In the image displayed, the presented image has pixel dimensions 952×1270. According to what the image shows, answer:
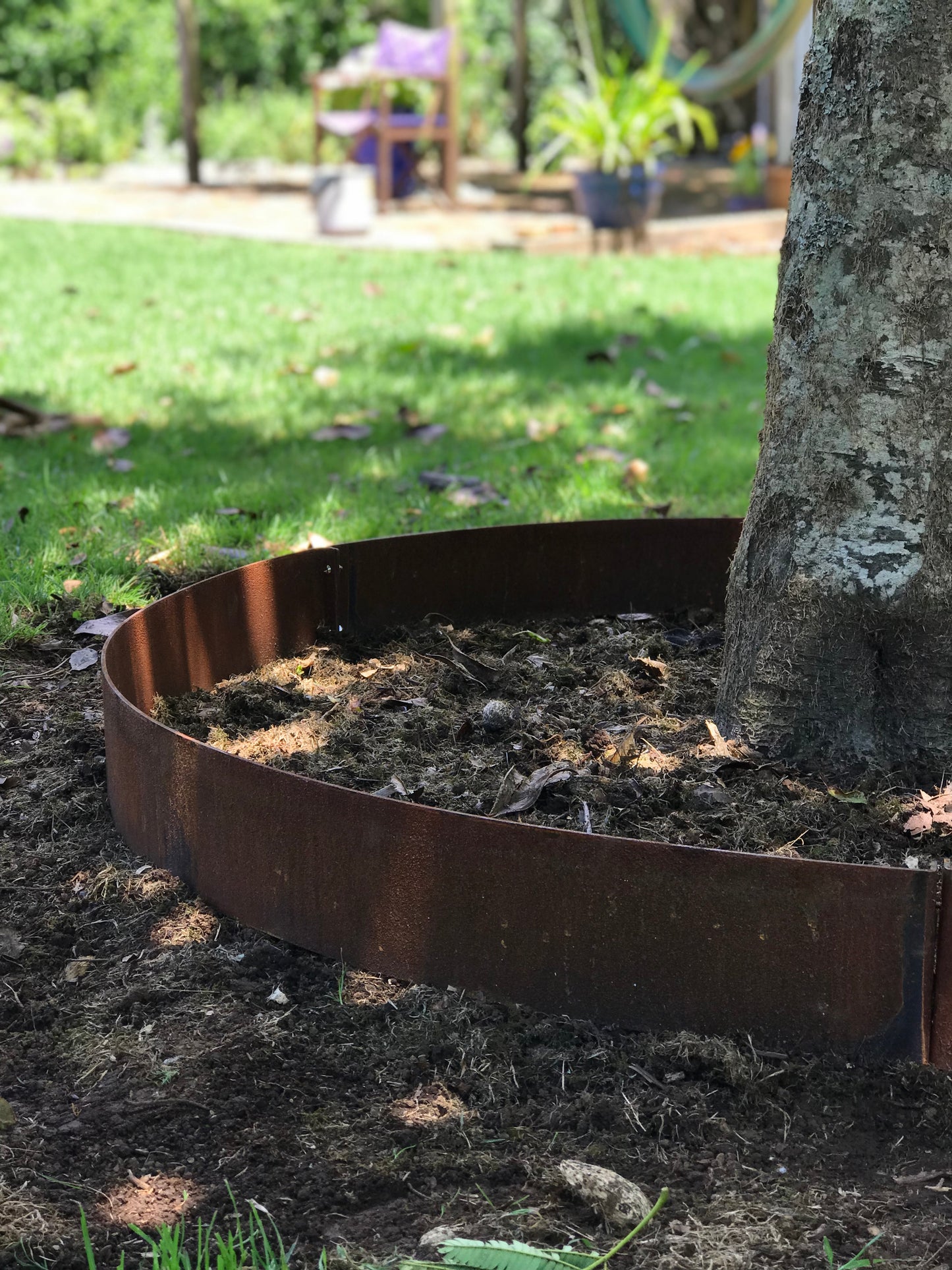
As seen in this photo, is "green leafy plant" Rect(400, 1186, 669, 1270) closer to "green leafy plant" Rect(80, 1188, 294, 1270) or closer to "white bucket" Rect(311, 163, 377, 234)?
"green leafy plant" Rect(80, 1188, 294, 1270)

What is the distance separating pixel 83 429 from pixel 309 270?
4201 mm

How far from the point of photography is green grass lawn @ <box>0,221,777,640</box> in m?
3.76

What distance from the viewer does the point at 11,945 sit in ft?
6.70

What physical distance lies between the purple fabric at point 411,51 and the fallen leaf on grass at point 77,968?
1148cm

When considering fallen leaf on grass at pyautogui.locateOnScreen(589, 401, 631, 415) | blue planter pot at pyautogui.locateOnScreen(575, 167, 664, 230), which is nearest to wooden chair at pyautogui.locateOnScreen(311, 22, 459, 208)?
blue planter pot at pyautogui.locateOnScreen(575, 167, 664, 230)

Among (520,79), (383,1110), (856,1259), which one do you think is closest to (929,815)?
(856,1259)

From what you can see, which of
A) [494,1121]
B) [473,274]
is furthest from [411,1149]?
[473,274]

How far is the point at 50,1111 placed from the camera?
67.1 inches

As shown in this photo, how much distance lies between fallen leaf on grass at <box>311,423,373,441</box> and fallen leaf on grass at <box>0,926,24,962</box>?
295 cm

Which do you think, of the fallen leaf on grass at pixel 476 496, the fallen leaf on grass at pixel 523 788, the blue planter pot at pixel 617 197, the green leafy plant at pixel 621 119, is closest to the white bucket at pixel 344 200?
the green leafy plant at pixel 621 119

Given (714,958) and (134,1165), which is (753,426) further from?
(134,1165)

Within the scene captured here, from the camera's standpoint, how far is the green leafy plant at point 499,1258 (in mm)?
1399

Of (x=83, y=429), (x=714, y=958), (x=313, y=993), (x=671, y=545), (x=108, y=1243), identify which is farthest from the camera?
(x=83, y=429)

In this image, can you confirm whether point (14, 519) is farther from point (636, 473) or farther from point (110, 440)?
point (636, 473)
